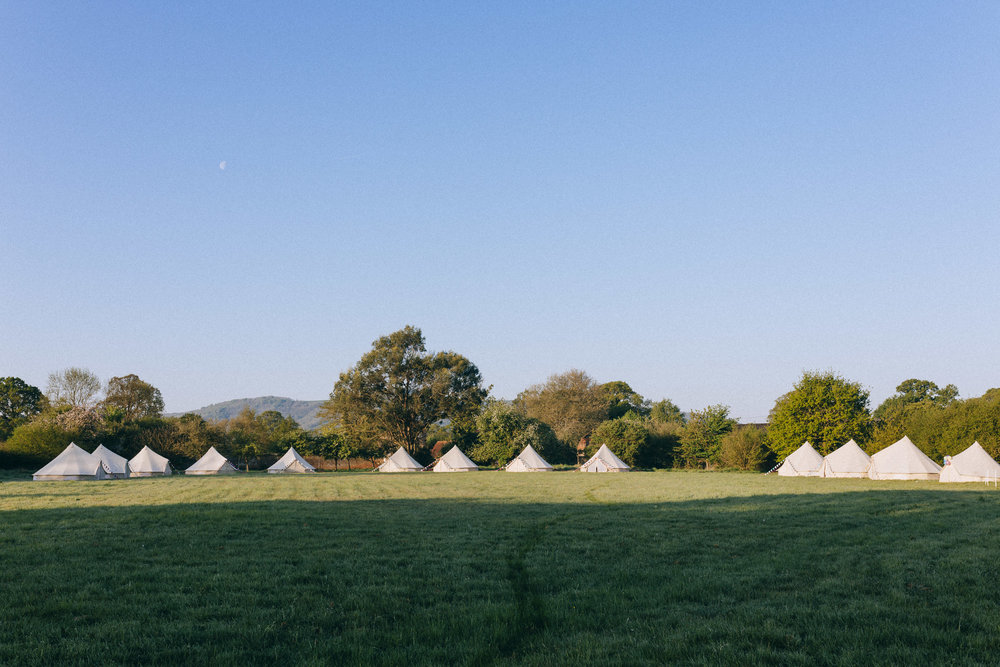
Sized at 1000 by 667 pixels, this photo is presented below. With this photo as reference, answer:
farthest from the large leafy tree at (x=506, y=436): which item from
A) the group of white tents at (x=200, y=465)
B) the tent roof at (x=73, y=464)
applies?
the tent roof at (x=73, y=464)

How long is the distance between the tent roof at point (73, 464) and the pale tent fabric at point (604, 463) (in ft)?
113

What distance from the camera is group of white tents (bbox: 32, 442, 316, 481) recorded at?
37.1 m

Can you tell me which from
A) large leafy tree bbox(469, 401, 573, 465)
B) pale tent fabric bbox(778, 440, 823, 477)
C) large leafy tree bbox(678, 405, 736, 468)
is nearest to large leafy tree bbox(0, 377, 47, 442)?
large leafy tree bbox(469, 401, 573, 465)

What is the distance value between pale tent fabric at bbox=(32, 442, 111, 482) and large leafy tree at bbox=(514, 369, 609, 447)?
47603mm

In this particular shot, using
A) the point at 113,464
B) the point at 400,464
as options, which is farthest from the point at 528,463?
the point at 113,464

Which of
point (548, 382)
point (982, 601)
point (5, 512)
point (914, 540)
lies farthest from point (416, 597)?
point (548, 382)

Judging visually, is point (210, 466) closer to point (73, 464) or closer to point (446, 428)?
point (73, 464)

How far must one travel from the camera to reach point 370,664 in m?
5.38

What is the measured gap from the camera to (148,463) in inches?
1805

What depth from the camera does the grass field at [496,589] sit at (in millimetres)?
5555

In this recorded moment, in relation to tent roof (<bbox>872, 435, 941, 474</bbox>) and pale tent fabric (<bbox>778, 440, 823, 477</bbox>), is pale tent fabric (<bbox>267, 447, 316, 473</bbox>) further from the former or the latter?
tent roof (<bbox>872, 435, 941, 474</bbox>)

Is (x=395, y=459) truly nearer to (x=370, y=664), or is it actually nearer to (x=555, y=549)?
(x=555, y=549)

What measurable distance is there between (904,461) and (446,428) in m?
43.8

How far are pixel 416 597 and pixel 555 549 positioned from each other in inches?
158
